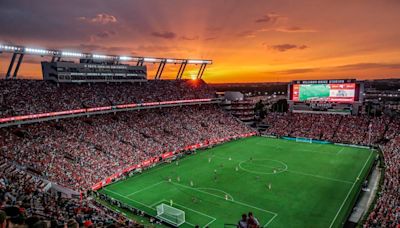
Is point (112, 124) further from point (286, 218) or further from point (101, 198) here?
point (286, 218)

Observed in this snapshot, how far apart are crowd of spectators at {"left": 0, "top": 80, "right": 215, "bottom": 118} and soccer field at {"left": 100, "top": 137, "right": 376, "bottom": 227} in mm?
16184

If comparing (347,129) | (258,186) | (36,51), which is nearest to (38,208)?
(258,186)

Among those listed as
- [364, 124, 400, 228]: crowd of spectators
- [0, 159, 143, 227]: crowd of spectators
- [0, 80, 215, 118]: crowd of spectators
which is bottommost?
[364, 124, 400, 228]: crowd of spectators

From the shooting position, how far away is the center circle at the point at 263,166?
1535 inches

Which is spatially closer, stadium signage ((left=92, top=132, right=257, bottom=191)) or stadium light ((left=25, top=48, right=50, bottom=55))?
stadium signage ((left=92, top=132, right=257, bottom=191))

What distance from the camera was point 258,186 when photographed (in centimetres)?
3325

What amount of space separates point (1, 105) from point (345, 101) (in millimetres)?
59387

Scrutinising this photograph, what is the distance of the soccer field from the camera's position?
2634cm

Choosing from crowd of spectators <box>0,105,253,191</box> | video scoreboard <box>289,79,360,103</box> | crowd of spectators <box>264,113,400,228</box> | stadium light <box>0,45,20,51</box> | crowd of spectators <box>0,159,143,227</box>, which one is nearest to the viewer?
crowd of spectators <box>0,159,143,227</box>

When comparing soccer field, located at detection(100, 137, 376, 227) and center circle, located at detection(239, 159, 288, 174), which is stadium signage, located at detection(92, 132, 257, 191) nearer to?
soccer field, located at detection(100, 137, 376, 227)

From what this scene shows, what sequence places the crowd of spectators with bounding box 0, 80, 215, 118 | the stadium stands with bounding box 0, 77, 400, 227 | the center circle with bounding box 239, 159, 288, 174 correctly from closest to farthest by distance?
the stadium stands with bounding box 0, 77, 400, 227
the crowd of spectators with bounding box 0, 80, 215, 118
the center circle with bounding box 239, 159, 288, 174

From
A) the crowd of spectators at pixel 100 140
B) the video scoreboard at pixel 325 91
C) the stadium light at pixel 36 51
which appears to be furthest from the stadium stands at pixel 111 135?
the stadium light at pixel 36 51

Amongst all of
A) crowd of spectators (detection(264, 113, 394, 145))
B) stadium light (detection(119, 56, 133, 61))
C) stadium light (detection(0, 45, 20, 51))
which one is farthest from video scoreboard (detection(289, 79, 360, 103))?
stadium light (detection(0, 45, 20, 51))

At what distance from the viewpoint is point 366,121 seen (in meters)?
57.3
